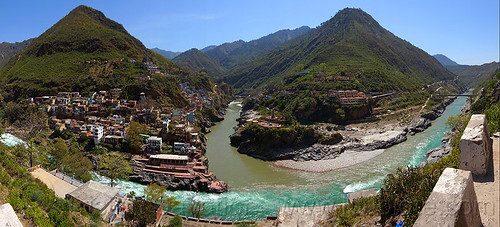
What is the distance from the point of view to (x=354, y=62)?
208 feet

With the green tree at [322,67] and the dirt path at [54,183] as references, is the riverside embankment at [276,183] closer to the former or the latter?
the dirt path at [54,183]

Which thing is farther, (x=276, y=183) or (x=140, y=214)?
(x=276, y=183)

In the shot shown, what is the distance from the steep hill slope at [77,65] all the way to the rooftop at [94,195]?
29.5 m

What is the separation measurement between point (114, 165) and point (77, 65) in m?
33.3

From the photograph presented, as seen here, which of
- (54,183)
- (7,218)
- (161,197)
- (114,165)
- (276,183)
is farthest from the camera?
(276,183)

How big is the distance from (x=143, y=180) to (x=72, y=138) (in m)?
11.0

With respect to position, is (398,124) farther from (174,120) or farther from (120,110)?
(120,110)

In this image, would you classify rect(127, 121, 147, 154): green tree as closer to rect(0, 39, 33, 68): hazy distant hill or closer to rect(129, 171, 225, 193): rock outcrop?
rect(129, 171, 225, 193): rock outcrop

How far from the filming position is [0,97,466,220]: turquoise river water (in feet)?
59.7

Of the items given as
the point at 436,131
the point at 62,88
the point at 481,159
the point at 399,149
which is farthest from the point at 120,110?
the point at 436,131

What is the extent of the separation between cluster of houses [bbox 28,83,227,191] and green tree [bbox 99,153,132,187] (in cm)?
154

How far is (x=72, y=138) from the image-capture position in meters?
27.2

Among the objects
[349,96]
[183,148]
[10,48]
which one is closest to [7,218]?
[183,148]

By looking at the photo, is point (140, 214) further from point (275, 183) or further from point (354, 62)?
point (354, 62)
